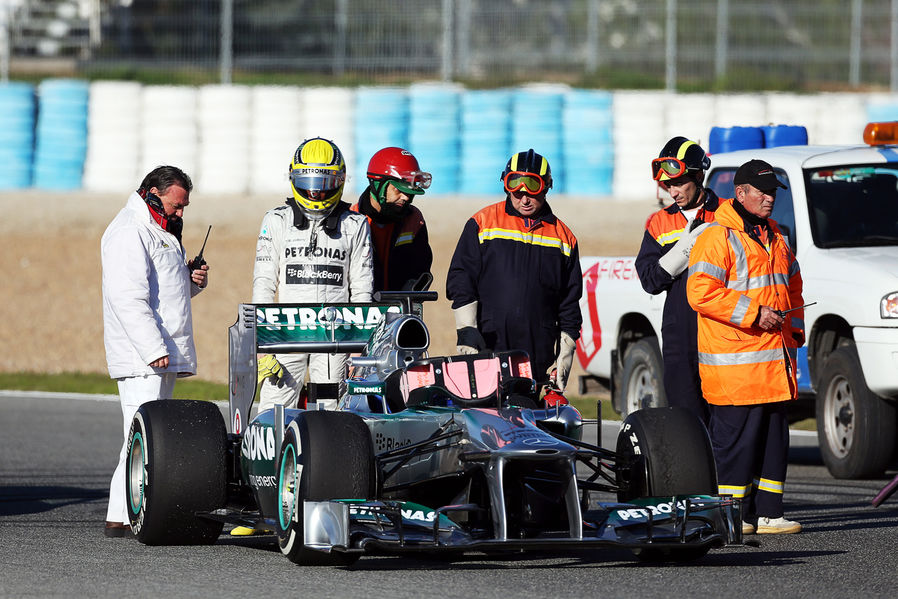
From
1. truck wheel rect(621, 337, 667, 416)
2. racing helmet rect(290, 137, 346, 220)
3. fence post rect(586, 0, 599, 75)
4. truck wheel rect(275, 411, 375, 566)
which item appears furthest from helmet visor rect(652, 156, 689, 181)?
fence post rect(586, 0, 599, 75)

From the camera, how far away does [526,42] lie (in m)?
29.0

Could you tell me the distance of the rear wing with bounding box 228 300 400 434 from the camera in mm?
9195

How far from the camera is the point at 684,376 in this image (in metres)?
9.88

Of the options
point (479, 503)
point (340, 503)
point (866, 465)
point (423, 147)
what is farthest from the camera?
point (423, 147)

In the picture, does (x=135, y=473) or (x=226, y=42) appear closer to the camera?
(x=135, y=473)

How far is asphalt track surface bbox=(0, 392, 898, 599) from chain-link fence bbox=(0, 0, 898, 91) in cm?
1839

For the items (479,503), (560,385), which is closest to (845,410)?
(560,385)

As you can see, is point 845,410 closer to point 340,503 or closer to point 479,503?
point 479,503

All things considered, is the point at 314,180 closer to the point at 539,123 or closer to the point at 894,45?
the point at 539,123

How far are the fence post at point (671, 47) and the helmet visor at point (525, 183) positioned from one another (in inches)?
743

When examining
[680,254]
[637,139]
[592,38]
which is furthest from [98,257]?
[680,254]

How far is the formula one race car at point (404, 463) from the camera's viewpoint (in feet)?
24.7

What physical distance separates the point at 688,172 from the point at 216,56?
20403mm

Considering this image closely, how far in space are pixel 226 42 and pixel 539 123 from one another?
6.95 meters
